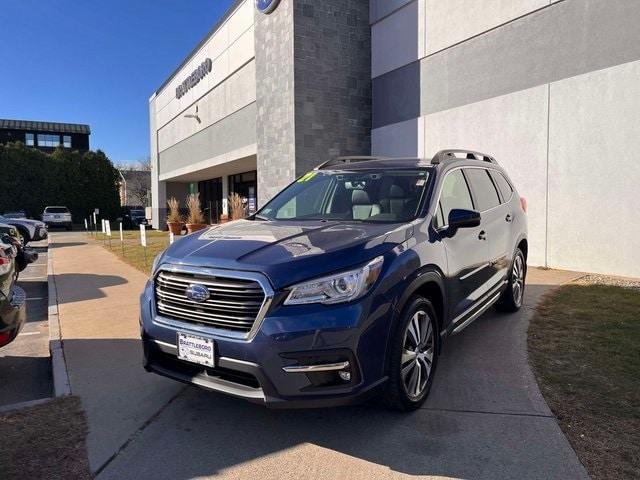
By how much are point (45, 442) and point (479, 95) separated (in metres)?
10.4

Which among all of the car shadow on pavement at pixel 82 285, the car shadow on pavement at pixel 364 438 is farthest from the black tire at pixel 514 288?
the car shadow on pavement at pixel 82 285

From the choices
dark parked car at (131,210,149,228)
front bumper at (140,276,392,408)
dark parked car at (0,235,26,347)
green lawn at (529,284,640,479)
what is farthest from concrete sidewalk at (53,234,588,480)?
dark parked car at (131,210,149,228)

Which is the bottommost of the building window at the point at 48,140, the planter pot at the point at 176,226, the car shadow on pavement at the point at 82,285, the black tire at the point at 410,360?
the car shadow on pavement at the point at 82,285

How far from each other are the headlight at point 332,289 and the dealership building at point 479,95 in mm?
7292

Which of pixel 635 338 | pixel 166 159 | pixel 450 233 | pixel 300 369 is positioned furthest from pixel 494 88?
pixel 166 159

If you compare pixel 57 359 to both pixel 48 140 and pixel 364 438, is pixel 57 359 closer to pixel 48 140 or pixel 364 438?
pixel 364 438

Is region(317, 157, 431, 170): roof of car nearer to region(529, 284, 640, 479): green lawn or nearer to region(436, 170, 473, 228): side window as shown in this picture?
region(436, 170, 473, 228): side window

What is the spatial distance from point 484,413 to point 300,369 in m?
1.54

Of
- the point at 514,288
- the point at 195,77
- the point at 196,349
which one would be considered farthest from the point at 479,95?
the point at 195,77

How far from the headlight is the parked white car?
38.2m

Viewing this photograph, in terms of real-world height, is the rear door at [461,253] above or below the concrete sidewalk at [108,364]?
above

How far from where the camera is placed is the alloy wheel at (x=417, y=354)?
3.36m

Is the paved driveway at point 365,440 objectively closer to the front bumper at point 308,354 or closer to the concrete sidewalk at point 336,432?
the concrete sidewalk at point 336,432

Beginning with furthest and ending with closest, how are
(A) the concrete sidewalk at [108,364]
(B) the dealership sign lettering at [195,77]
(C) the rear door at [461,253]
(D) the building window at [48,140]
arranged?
(D) the building window at [48,140]
(B) the dealership sign lettering at [195,77]
(C) the rear door at [461,253]
(A) the concrete sidewalk at [108,364]
